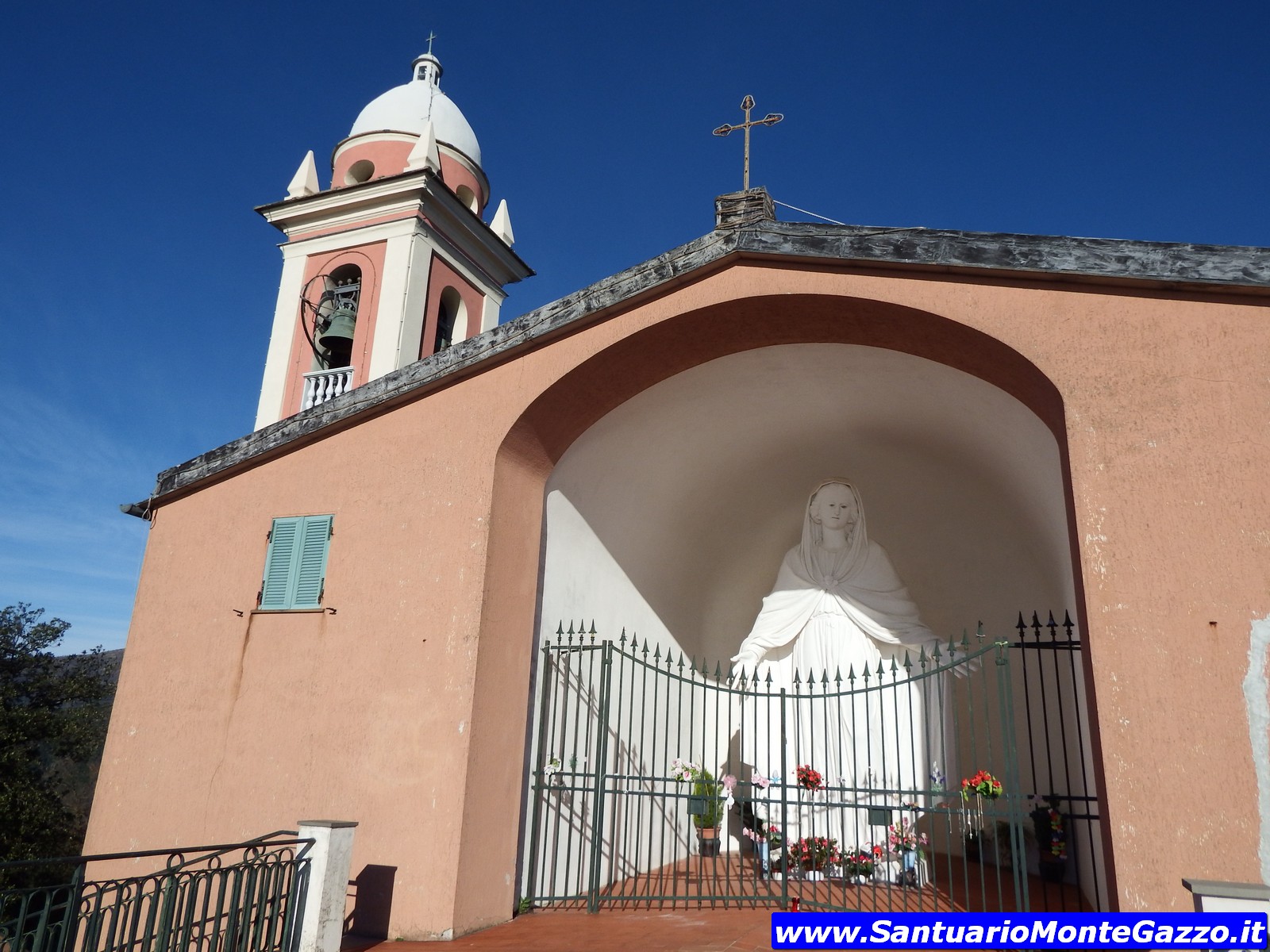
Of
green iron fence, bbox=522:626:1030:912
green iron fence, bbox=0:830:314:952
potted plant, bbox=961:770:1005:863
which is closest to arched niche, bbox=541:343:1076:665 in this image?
green iron fence, bbox=522:626:1030:912

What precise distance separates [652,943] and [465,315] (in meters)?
13.6

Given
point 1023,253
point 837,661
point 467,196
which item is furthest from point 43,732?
point 1023,253

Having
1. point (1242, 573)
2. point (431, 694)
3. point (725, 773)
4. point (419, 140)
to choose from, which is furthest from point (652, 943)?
point (419, 140)

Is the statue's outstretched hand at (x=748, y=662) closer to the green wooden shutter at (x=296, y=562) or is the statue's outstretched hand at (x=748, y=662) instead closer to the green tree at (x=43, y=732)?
the green wooden shutter at (x=296, y=562)

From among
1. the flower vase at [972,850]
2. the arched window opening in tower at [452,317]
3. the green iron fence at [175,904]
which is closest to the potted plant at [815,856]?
the flower vase at [972,850]

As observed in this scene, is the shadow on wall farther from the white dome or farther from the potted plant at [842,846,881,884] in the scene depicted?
the white dome

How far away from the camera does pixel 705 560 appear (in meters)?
10.6

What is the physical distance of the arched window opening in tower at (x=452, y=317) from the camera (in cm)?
1753

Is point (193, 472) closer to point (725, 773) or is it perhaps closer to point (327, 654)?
point (327, 654)

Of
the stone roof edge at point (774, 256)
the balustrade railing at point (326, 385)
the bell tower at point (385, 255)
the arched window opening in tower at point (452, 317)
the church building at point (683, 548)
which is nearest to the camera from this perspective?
the church building at point (683, 548)

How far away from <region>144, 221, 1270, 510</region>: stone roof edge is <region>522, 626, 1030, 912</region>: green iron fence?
243 centimetres

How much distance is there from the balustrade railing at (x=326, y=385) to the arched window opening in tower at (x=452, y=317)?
7.74 feet

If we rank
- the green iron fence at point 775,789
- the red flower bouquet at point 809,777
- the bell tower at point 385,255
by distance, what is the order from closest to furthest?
1. the green iron fence at point 775,789
2. the red flower bouquet at point 809,777
3. the bell tower at point 385,255

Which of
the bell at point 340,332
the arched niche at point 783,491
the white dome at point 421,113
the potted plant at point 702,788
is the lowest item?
the potted plant at point 702,788
